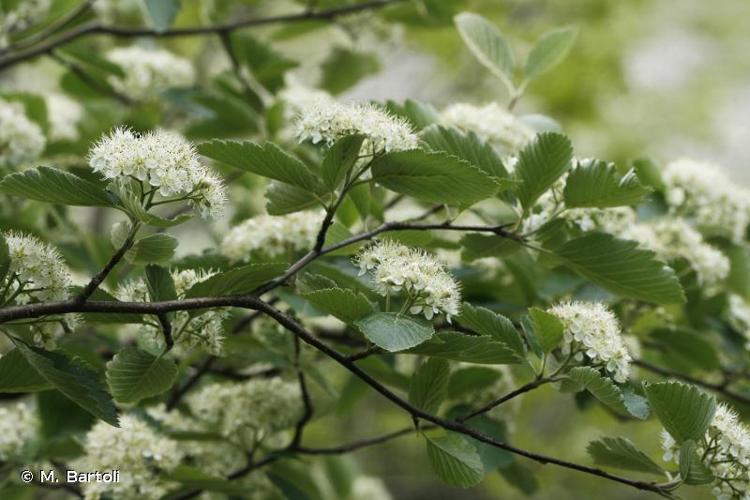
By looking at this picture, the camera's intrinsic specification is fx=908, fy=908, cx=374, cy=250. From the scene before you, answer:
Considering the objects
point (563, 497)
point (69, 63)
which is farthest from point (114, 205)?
point (563, 497)

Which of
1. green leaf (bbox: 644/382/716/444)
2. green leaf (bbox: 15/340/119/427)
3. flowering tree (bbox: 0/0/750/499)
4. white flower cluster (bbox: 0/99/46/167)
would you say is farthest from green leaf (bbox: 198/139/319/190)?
white flower cluster (bbox: 0/99/46/167)

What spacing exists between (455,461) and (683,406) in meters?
0.33

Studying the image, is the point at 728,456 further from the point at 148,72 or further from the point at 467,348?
the point at 148,72

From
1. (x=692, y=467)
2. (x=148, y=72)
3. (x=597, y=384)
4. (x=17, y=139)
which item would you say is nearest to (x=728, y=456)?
(x=692, y=467)

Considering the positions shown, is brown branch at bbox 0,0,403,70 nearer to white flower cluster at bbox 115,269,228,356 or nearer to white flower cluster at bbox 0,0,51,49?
white flower cluster at bbox 0,0,51,49

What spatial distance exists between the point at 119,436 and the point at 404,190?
0.82m

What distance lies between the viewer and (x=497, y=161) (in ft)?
4.96

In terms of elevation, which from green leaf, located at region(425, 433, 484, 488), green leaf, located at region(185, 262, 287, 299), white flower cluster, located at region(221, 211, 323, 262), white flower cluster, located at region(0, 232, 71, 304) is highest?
white flower cluster, located at region(0, 232, 71, 304)

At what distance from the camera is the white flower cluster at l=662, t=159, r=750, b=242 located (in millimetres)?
2074

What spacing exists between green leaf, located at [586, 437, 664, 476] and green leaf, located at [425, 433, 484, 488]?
0.18 m

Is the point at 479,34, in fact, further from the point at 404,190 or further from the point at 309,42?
the point at 309,42

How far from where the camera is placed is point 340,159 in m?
1.23

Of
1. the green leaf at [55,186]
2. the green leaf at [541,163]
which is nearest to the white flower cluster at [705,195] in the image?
the green leaf at [541,163]

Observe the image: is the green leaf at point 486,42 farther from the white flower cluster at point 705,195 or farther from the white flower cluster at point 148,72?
the white flower cluster at point 148,72
